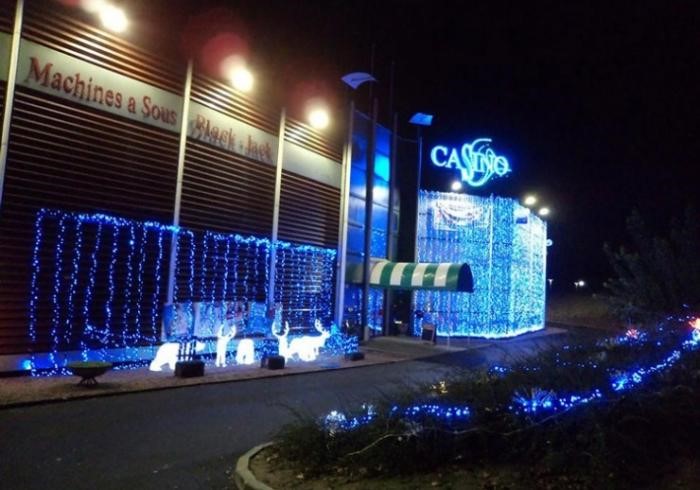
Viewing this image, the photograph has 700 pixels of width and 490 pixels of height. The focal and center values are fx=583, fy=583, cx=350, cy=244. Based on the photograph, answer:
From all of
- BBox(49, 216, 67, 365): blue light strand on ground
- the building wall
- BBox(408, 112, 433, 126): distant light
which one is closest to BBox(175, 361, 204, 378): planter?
BBox(49, 216, 67, 365): blue light strand on ground

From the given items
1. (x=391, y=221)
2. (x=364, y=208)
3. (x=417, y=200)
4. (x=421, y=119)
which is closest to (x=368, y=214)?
(x=364, y=208)

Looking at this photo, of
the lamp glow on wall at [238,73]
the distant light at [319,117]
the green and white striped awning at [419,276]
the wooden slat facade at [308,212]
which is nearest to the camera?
the lamp glow on wall at [238,73]

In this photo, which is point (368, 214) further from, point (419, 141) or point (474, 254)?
point (474, 254)

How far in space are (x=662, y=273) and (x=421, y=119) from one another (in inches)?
737

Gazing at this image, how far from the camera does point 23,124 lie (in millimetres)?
13227

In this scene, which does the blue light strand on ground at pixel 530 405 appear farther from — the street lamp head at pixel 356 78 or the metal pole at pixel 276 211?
the street lamp head at pixel 356 78

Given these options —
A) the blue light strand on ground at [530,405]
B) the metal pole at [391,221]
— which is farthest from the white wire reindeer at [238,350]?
the metal pole at [391,221]

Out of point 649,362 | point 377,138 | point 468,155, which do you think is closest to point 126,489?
point 649,362

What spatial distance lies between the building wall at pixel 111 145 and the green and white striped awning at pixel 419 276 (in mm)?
6000

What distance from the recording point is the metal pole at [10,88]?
1280 cm

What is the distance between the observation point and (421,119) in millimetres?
29672

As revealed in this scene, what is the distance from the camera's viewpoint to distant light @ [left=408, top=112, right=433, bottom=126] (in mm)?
29461

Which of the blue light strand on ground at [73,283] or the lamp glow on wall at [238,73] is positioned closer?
the blue light strand on ground at [73,283]

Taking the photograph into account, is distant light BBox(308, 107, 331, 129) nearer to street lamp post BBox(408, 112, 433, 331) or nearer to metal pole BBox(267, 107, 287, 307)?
metal pole BBox(267, 107, 287, 307)
